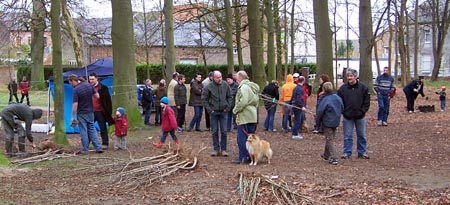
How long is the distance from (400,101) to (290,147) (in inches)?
614

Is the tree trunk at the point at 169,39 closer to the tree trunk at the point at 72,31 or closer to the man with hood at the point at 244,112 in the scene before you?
the man with hood at the point at 244,112

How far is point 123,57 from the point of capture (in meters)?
16.0

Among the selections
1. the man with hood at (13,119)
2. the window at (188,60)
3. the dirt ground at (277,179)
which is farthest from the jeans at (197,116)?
the window at (188,60)

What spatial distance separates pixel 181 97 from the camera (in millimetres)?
16328

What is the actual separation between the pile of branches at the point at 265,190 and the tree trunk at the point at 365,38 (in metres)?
16.6

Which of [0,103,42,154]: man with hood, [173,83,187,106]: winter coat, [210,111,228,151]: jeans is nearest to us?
[210,111,228,151]: jeans

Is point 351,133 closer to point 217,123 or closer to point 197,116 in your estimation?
point 217,123

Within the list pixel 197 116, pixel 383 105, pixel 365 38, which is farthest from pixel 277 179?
A: pixel 365 38

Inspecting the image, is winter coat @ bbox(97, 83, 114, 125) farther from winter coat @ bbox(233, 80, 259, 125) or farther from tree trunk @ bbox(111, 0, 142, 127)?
winter coat @ bbox(233, 80, 259, 125)

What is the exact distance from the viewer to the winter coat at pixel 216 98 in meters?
11.2

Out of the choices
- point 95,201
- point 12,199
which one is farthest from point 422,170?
point 12,199

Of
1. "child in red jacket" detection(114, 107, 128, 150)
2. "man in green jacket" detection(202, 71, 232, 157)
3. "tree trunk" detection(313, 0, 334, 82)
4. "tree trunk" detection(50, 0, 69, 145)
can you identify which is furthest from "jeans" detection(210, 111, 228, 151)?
"tree trunk" detection(313, 0, 334, 82)

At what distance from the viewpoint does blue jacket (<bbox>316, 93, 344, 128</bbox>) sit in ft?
35.0

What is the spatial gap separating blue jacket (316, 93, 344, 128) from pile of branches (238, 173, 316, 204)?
9.40ft
